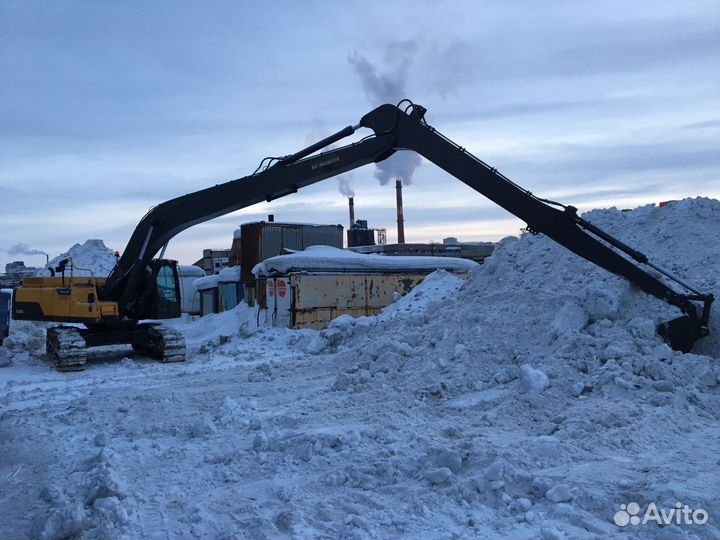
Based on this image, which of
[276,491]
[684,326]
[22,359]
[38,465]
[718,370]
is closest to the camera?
[276,491]

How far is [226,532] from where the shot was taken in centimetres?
445

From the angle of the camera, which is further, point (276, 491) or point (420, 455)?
point (420, 455)

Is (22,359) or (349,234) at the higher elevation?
(349,234)

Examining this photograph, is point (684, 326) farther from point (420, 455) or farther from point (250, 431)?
point (250, 431)

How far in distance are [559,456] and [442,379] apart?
3.17 metres

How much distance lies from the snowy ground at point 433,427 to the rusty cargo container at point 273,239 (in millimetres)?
9962

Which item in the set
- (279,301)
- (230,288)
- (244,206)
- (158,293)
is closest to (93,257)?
(230,288)

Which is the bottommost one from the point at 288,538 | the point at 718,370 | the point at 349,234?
the point at 288,538

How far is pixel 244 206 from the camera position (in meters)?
12.6

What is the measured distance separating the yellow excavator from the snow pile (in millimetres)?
17941

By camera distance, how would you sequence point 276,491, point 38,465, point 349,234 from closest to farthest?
1. point 276,491
2. point 38,465
3. point 349,234

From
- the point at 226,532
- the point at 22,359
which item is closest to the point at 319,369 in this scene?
the point at 226,532

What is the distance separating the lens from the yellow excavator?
9008 mm

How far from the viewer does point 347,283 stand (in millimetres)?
18391
